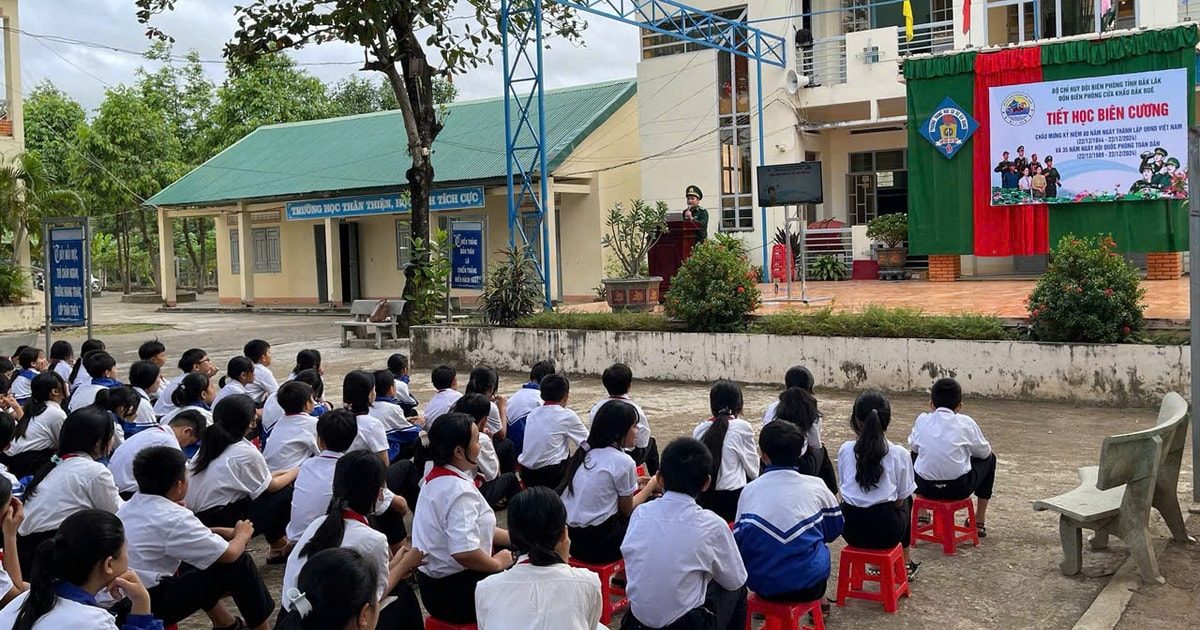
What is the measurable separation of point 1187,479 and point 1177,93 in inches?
373

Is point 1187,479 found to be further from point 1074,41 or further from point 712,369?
point 1074,41

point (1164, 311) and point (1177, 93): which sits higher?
point (1177, 93)

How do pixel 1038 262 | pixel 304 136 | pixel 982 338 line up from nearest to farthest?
pixel 982 338
pixel 1038 262
pixel 304 136

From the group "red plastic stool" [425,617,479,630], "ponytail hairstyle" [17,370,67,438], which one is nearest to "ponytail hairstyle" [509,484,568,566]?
"red plastic stool" [425,617,479,630]

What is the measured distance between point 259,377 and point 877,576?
468 centimetres

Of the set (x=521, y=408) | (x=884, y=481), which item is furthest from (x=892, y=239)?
(x=884, y=481)

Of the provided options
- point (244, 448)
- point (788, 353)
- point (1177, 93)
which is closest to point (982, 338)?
point (788, 353)

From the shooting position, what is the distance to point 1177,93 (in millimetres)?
14086

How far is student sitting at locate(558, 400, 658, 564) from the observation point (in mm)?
4469

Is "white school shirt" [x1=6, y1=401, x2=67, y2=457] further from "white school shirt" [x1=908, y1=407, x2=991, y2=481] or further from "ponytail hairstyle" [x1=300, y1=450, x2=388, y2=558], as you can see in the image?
"white school shirt" [x1=908, y1=407, x2=991, y2=481]

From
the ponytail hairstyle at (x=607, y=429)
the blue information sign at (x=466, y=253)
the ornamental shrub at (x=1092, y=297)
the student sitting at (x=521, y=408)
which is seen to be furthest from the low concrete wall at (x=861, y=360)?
the ponytail hairstyle at (x=607, y=429)

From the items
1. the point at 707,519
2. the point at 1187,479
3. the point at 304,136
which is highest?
the point at 304,136

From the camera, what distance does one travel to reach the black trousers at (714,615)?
3529 mm

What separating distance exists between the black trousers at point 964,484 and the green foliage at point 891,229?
43.4ft
